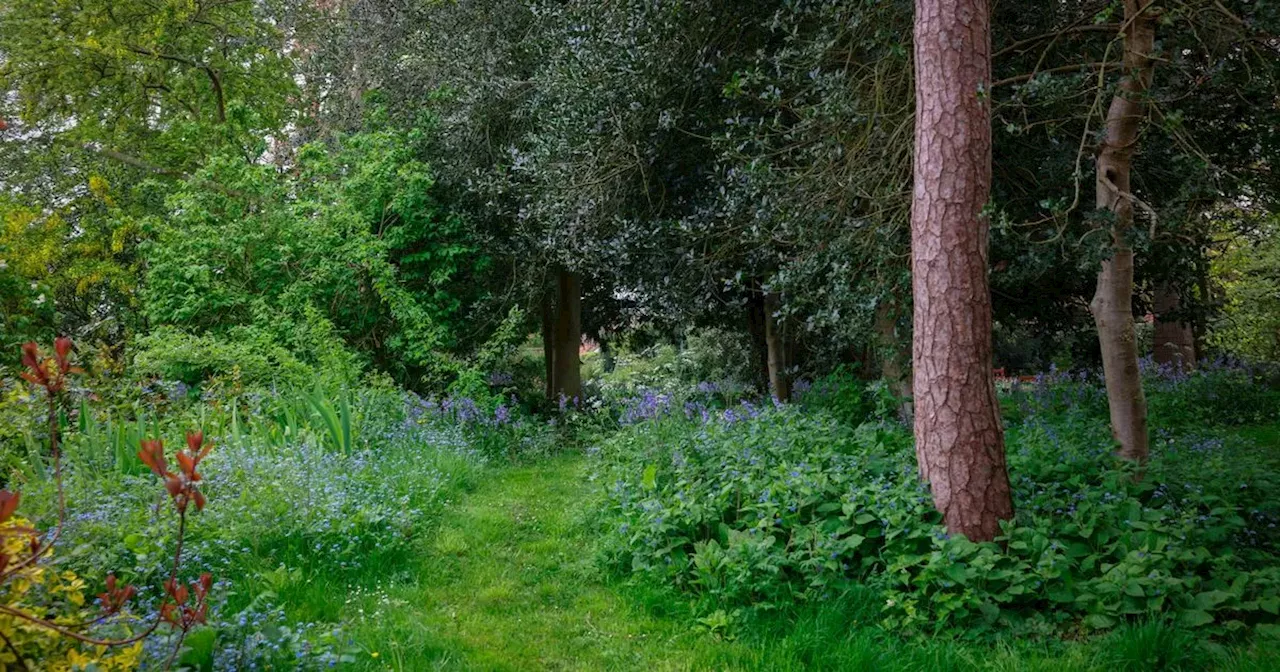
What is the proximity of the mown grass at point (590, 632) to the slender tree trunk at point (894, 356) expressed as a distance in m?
3.06

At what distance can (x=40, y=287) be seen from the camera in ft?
28.5

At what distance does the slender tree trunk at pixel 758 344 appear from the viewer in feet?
40.7

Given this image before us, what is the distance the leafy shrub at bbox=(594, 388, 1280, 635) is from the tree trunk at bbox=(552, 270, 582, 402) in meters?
7.32

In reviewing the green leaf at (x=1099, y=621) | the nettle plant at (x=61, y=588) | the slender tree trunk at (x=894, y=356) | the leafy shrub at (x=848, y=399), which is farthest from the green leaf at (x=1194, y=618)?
the nettle plant at (x=61, y=588)

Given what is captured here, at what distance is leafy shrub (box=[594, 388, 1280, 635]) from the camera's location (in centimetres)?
373

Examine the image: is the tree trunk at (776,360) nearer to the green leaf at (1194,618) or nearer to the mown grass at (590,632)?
the mown grass at (590,632)

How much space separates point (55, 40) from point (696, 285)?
35.2ft

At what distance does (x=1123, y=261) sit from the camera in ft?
16.8

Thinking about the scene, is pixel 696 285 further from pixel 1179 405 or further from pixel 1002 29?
pixel 1179 405

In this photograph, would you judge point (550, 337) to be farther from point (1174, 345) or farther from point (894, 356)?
point (1174, 345)

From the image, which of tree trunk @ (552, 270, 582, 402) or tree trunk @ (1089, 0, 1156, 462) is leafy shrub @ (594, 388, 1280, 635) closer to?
tree trunk @ (1089, 0, 1156, 462)

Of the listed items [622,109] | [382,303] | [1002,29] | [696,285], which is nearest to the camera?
[1002,29]

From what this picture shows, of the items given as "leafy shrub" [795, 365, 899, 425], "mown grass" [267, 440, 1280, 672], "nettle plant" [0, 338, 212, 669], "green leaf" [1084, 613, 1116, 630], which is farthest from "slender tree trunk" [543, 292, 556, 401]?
"nettle plant" [0, 338, 212, 669]

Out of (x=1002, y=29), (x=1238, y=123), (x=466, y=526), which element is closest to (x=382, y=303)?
(x=466, y=526)
